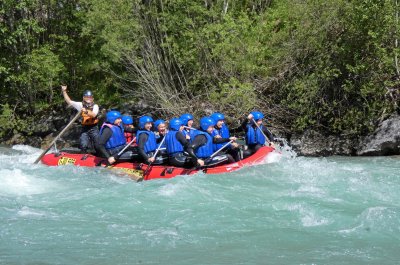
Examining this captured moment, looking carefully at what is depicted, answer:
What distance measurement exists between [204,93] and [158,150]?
517 centimetres

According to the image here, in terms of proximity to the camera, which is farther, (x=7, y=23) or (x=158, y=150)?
(x=7, y=23)

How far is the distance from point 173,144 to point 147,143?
22.3 inches

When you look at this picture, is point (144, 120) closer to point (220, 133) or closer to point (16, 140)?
point (220, 133)

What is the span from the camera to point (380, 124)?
42.8ft

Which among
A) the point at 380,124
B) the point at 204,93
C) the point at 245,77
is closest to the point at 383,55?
the point at 380,124

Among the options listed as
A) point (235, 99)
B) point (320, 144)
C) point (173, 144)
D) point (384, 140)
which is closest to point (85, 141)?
point (173, 144)

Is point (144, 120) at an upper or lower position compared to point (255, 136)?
upper

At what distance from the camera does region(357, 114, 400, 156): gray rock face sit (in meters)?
12.4

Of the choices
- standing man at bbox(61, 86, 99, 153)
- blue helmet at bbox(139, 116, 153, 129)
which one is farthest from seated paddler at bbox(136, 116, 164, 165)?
standing man at bbox(61, 86, 99, 153)

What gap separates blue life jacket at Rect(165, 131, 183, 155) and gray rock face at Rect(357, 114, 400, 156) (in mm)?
5045

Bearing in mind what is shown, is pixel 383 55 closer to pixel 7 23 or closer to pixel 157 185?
pixel 157 185

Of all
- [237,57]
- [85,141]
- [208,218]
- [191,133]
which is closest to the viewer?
[208,218]

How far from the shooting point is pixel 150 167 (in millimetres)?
9594

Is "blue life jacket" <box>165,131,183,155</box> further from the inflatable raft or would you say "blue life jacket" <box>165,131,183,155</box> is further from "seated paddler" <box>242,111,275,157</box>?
"seated paddler" <box>242,111,275,157</box>
